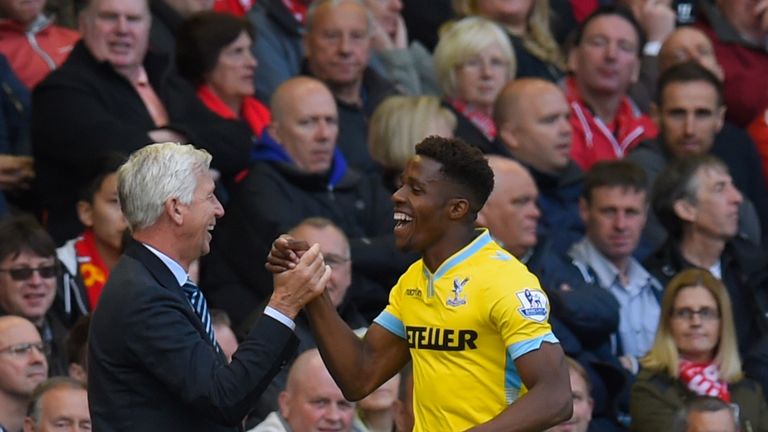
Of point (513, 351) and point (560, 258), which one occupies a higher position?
point (513, 351)

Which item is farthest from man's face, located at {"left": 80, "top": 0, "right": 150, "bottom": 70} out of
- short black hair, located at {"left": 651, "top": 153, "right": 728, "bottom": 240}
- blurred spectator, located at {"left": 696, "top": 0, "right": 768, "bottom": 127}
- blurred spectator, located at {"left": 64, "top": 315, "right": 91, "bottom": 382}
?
blurred spectator, located at {"left": 696, "top": 0, "right": 768, "bottom": 127}

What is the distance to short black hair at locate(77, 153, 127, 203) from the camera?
8.22 m

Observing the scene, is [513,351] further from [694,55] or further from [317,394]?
[694,55]

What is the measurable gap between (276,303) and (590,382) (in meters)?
3.18

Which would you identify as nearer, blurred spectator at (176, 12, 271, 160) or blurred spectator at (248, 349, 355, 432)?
blurred spectator at (248, 349, 355, 432)

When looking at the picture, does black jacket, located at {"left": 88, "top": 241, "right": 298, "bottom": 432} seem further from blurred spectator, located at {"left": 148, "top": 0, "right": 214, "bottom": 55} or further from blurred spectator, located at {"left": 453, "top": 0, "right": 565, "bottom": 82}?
blurred spectator, located at {"left": 453, "top": 0, "right": 565, "bottom": 82}

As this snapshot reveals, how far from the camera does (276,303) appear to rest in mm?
5512

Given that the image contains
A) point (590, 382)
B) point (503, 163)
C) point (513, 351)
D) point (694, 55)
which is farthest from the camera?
point (694, 55)

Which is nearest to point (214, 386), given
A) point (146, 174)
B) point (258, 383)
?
point (258, 383)

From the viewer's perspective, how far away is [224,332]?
25.4ft

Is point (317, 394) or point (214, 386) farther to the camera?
point (317, 394)

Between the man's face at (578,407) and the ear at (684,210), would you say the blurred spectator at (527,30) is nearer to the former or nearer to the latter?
the ear at (684,210)

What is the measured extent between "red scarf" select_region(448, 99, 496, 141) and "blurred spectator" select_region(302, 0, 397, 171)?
→ 1.50ft

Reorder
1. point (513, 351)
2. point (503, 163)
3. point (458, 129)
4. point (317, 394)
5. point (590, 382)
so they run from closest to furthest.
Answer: point (513, 351)
point (317, 394)
point (590, 382)
point (503, 163)
point (458, 129)
